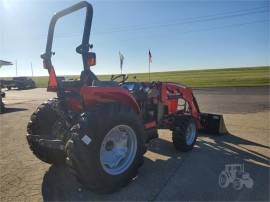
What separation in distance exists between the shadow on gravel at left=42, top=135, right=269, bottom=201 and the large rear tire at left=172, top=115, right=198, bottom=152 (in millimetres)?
150

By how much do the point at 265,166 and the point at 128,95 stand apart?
2690 millimetres

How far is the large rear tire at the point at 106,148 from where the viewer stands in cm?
365

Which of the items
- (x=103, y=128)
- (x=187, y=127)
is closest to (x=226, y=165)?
(x=187, y=127)

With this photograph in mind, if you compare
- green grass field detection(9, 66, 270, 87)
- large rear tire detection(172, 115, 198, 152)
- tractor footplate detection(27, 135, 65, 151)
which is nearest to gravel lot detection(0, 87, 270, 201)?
large rear tire detection(172, 115, 198, 152)

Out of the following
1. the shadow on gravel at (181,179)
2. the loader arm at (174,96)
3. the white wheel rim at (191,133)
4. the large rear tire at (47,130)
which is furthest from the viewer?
the loader arm at (174,96)

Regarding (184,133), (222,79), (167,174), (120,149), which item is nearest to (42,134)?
(120,149)

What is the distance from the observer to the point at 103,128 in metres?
3.87

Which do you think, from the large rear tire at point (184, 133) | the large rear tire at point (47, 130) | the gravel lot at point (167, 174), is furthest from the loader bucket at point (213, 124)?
the large rear tire at point (47, 130)

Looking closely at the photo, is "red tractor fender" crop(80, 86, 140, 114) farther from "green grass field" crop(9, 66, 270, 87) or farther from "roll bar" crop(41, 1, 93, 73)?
"green grass field" crop(9, 66, 270, 87)

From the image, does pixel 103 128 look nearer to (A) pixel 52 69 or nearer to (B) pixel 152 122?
(A) pixel 52 69

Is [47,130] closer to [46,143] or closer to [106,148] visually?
[46,143]

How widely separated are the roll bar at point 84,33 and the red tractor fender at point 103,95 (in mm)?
382

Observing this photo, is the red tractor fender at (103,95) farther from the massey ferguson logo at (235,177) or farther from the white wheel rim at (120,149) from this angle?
the massey ferguson logo at (235,177)

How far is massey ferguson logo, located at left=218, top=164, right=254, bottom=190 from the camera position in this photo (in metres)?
4.33
